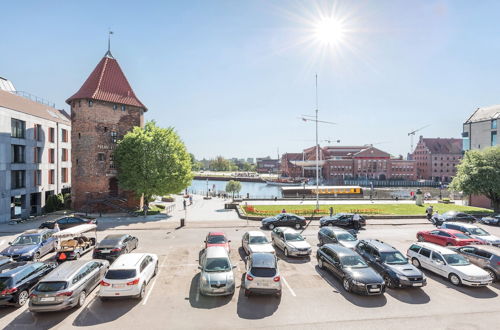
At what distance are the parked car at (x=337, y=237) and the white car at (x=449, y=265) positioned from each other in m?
3.48

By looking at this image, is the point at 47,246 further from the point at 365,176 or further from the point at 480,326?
the point at 365,176

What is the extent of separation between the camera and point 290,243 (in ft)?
62.9

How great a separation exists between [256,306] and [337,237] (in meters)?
9.87

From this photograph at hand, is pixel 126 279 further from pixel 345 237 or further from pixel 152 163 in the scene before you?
pixel 152 163

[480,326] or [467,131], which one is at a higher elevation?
[467,131]

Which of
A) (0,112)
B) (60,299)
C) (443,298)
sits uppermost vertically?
(0,112)

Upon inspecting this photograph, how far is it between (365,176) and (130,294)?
120099 millimetres

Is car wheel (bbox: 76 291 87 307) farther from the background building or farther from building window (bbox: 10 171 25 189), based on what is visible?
building window (bbox: 10 171 25 189)

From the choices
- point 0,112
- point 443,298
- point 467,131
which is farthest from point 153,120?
point 467,131

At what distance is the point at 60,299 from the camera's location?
36.5ft

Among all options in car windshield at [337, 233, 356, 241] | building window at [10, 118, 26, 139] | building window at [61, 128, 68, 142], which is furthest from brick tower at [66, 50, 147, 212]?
car windshield at [337, 233, 356, 241]

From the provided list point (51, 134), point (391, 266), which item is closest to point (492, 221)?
point (391, 266)

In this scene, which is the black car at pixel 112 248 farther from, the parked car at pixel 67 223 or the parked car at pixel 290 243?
the parked car at pixel 290 243

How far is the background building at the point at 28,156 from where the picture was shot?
105 ft
